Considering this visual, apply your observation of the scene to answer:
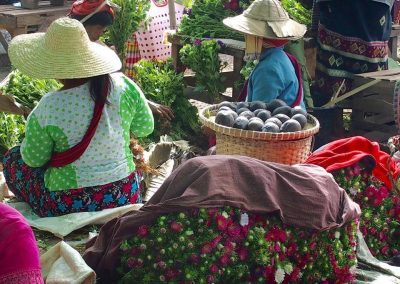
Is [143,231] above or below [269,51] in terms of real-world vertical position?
below

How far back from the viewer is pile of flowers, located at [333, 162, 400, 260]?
375 centimetres

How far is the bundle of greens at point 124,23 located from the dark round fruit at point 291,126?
9.89ft

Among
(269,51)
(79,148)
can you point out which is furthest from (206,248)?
(269,51)

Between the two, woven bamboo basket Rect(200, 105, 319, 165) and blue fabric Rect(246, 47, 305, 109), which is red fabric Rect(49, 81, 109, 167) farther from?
blue fabric Rect(246, 47, 305, 109)

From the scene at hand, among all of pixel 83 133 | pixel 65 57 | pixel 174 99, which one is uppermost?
pixel 65 57

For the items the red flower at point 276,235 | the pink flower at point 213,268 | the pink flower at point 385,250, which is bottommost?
the pink flower at point 385,250

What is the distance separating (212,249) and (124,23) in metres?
4.18

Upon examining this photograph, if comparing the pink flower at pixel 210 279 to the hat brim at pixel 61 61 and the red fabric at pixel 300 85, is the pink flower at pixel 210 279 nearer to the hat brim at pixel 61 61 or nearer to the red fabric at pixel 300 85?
the hat brim at pixel 61 61

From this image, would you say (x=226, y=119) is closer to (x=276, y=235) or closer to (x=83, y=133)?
(x=83, y=133)

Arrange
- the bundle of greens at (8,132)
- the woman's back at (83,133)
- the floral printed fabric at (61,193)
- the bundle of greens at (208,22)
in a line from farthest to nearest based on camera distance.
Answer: the bundle of greens at (208,22) → the bundle of greens at (8,132) → the floral printed fabric at (61,193) → the woman's back at (83,133)

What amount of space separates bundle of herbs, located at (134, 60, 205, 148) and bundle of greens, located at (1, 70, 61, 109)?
2.80ft

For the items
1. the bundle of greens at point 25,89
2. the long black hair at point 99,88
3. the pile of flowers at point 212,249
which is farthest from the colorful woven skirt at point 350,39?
the pile of flowers at point 212,249

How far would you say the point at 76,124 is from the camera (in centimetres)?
372

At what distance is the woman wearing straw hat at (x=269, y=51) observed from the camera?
4684 mm
